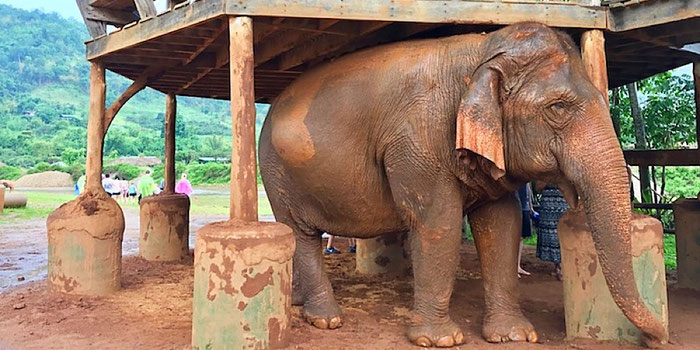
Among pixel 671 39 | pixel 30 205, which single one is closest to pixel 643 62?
pixel 671 39

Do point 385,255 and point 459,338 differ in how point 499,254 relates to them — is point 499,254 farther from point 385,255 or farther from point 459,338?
point 385,255

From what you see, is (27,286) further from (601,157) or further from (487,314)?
(601,157)

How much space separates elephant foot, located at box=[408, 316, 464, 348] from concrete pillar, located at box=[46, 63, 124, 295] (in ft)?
11.7

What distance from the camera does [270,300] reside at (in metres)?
3.98

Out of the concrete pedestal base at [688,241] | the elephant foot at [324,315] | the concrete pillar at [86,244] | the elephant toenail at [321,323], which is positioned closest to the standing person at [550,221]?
the concrete pedestal base at [688,241]

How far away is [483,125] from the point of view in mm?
4020

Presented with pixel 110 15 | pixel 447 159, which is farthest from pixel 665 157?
pixel 110 15

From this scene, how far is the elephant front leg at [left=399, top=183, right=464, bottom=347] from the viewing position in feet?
14.3

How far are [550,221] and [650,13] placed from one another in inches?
108

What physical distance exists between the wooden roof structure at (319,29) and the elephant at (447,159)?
0.33m

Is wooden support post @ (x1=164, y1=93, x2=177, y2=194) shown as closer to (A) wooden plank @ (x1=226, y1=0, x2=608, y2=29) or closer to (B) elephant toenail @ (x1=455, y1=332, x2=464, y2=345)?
(A) wooden plank @ (x1=226, y1=0, x2=608, y2=29)

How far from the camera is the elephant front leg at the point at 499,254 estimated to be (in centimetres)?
470

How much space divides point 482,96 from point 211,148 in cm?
6746

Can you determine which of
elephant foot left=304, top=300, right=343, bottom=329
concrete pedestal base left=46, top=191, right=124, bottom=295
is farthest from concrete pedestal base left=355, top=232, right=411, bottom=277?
concrete pedestal base left=46, top=191, right=124, bottom=295
